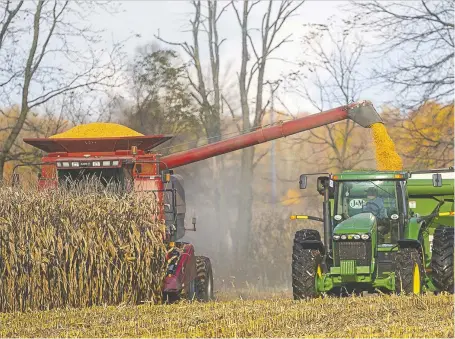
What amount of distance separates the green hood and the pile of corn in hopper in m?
2.74

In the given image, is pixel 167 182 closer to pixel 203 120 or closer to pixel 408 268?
pixel 408 268

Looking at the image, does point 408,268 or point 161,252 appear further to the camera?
point 161,252

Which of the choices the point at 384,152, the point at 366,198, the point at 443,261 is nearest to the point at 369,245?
the point at 366,198

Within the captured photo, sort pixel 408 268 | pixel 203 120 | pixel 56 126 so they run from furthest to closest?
1. pixel 203 120
2. pixel 56 126
3. pixel 408 268

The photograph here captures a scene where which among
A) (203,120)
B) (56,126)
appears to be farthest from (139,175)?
(203,120)

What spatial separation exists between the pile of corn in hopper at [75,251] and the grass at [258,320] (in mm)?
901

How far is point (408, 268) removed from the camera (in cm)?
1266

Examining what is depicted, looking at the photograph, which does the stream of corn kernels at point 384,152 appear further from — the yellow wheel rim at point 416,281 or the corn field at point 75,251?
the corn field at point 75,251

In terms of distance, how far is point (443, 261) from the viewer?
13.7 meters

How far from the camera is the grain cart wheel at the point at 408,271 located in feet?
41.4

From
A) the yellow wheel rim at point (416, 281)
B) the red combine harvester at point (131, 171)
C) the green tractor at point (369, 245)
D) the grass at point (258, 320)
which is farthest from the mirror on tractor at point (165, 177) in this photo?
the yellow wheel rim at point (416, 281)

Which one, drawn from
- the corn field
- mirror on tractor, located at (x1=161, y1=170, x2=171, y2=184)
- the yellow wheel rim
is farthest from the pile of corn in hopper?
the yellow wheel rim

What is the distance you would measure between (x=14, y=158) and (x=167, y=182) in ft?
23.4

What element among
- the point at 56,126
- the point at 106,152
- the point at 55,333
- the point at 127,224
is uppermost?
the point at 56,126
